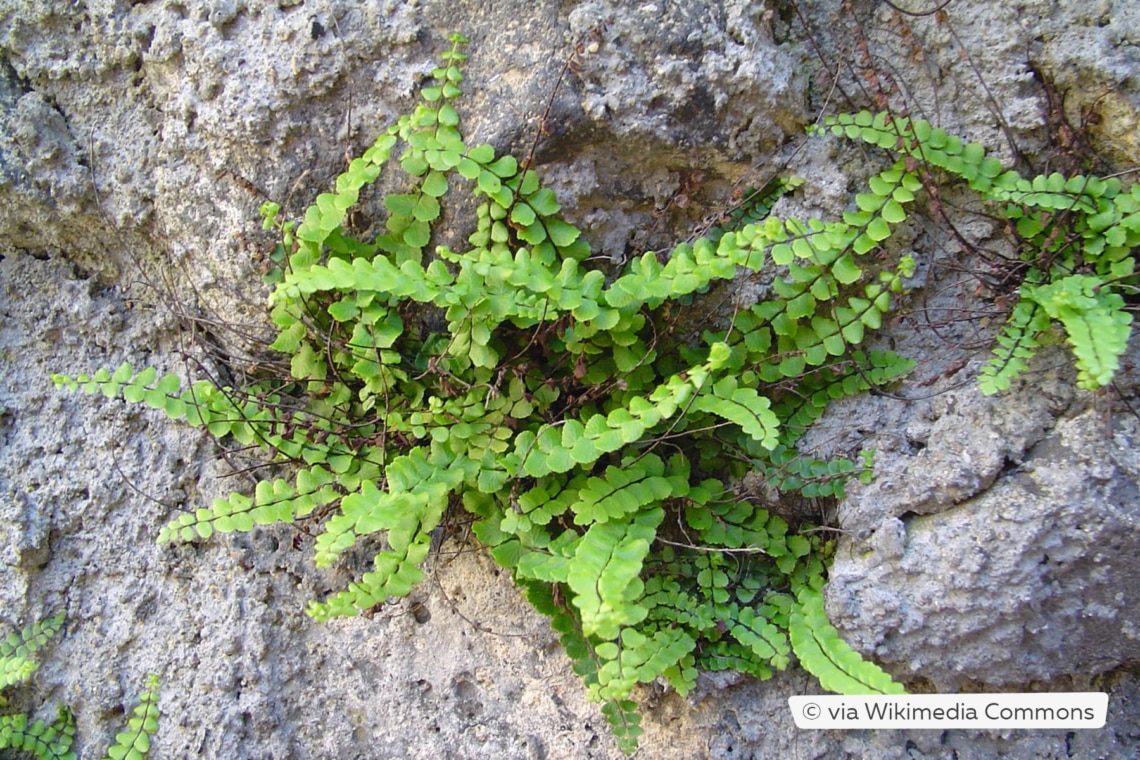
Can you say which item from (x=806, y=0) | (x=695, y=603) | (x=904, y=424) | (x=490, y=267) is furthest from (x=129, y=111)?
(x=904, y=424)

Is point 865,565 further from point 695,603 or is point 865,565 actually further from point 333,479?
point 333,479

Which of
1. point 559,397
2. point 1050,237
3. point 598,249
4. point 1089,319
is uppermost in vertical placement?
point 598,249

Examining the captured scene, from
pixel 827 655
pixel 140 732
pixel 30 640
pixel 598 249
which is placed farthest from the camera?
pixel 30 640

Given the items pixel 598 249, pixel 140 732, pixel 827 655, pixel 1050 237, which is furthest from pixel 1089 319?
pixel 140 732

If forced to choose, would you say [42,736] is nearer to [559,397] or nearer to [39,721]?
[39,721]

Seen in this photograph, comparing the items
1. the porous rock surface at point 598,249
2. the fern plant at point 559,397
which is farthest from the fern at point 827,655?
the porous rock surface at point 598,249

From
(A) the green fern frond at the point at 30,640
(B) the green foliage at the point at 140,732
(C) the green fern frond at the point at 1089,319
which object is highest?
(C) the green fern frond at the point at 1089,319

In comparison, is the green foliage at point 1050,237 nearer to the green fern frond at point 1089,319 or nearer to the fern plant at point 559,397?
the green fern frond at point 1089,319
